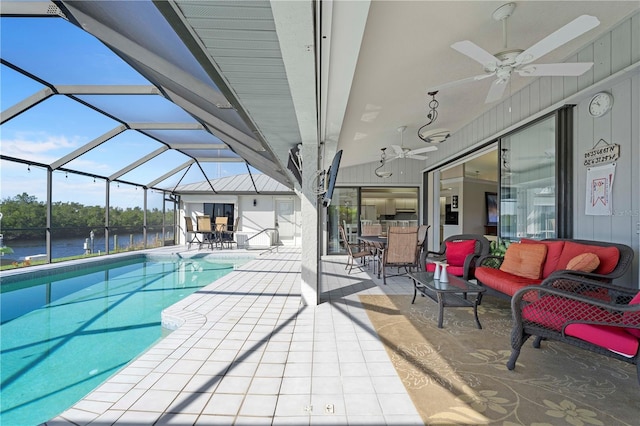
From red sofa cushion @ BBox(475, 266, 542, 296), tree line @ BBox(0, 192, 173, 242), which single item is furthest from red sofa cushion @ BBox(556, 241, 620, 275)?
tree line @ BBox(0, 192, 173, 242)

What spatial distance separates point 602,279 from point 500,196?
2446 mm

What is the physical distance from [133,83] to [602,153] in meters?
6.78

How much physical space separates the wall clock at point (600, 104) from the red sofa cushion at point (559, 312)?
7.47ft

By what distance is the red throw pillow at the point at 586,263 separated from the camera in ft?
8.69

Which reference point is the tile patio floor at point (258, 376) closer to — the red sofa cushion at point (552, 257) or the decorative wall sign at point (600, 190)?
the red sofa cushion at point (552, 257)

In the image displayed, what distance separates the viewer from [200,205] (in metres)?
13.0

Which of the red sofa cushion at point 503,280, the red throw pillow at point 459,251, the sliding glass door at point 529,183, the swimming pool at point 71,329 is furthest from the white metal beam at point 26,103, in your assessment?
the sliding glass door at point 529,183

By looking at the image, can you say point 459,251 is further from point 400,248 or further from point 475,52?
point 475,52

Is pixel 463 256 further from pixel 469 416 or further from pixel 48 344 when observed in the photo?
pixel 48 344

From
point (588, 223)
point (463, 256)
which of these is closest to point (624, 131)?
point (588, 223)

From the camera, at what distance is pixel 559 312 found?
219 cm

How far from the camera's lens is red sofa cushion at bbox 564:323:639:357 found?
1.84 m

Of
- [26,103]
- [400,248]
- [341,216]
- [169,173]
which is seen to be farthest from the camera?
[169,173]

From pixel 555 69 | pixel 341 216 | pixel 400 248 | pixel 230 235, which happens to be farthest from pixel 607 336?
pixel 230 235
